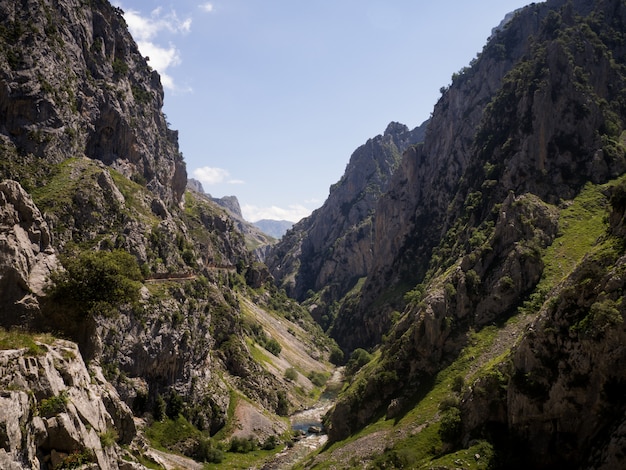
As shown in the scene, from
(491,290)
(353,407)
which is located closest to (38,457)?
(353,407)

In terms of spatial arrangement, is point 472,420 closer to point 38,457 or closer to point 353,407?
point 353,407

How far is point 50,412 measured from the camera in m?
27.9

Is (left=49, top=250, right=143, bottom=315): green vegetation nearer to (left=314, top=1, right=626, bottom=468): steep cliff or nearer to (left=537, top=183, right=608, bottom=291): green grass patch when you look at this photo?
(left=314, top=1, right=626, bottom=468): steep cliff

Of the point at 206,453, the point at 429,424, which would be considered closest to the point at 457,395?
the point at 429,424

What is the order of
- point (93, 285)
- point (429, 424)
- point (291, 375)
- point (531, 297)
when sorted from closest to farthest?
point (93, 285), point (429, 424), point (531, 297), point (291, 375)

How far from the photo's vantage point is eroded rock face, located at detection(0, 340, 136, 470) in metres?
23.7

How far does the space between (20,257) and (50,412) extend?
18.1 m

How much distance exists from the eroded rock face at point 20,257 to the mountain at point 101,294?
13 centimetres

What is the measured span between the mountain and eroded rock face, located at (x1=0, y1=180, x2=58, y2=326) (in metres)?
0.13

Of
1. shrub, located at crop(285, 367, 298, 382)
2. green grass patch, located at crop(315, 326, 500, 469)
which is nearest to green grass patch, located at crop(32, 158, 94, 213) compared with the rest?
green grass patch, located at crop(315, 326, 500, 469)

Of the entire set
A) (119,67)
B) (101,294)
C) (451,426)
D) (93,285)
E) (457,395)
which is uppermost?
(119,67)

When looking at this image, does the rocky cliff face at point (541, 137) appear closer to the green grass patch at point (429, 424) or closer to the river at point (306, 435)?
the green grass patch at point (429, 424)

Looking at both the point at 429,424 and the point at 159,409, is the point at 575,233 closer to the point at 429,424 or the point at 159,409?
the point at 429,424

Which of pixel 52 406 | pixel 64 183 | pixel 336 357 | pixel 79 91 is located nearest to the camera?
pixel 52 406
